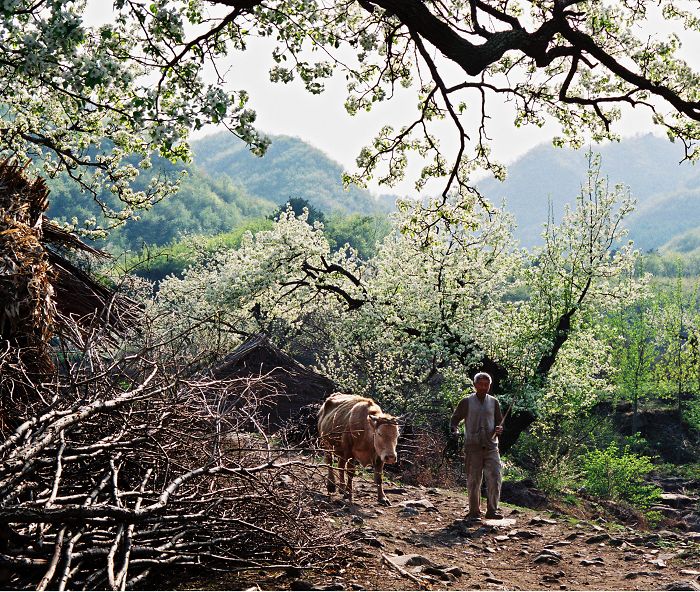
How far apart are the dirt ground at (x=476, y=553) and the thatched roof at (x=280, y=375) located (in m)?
6.68

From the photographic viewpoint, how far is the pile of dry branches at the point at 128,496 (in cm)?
511

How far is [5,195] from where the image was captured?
23.3 feet

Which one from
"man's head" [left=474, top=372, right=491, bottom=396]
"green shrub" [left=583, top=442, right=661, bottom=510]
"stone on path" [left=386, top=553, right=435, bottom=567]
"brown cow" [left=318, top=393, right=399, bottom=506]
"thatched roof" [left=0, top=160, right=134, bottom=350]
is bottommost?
"green shrub" [left=583, top=442, right=661, bottom=510]

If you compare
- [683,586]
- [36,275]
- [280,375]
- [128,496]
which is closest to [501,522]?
[683,586]

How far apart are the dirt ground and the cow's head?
79 cm

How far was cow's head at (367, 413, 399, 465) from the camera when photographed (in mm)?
11719

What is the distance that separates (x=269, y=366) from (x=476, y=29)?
11806 mm

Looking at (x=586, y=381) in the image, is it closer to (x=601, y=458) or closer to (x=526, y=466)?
(x=526, y=466)

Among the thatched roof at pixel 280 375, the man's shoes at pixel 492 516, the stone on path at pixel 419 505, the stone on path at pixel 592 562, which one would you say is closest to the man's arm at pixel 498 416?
the man's shoes at pixel 492 516

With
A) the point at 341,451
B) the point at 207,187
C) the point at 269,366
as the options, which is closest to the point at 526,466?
the point at 269,366

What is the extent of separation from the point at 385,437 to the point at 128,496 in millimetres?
6098

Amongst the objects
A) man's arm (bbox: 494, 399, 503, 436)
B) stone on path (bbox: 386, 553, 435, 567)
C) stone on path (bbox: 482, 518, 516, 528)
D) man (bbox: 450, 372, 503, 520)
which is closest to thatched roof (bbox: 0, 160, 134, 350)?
stone on path (bbox: 386, 553, 435, 567)

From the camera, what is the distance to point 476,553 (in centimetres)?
1003

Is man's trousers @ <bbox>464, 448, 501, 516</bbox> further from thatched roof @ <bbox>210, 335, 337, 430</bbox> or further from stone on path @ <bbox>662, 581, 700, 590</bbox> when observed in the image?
thatched roof @ <bbox>210, 335, 337, 430</bbox>
